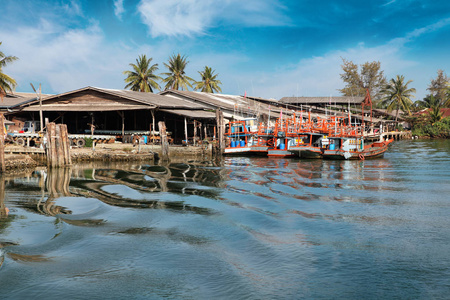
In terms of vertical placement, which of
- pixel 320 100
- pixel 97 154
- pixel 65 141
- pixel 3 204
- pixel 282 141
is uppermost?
pixel 320 100

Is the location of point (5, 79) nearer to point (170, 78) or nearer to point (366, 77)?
point (170, 78)

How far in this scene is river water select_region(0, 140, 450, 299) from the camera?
5938 mm

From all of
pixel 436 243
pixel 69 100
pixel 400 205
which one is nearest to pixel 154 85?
pixel 69 100

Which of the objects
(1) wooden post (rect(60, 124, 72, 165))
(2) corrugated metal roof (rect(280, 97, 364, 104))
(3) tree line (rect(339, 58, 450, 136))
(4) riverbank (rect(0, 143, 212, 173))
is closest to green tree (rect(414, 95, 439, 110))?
(3) tree line (rect(339, 58, 450, 136))

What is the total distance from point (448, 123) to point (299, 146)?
4997cm

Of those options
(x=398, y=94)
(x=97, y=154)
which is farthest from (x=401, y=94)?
(x=97, y=154)

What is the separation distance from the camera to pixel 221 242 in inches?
318

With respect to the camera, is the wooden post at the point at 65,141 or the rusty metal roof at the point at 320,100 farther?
the rusty metal roof at the point at 320,100

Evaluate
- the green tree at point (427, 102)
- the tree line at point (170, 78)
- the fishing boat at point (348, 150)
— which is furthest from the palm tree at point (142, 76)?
the green tree at point (427, 102)

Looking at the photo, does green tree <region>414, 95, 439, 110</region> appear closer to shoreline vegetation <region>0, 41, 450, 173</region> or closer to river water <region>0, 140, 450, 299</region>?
shoreline vegetation <region>0, 41, 450, 173</region>

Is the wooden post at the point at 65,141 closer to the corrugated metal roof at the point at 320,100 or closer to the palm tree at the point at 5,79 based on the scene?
the palm tree at the point at 5,79

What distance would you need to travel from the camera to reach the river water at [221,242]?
5.94 meters

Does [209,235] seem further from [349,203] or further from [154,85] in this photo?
[154,85]

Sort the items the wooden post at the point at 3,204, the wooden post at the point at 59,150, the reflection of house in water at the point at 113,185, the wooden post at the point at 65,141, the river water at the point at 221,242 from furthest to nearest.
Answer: the wooden post at the point at 65,141 < the wooden post at the point at 59,150 < the reflection of house in water at the point at 113,185 < the wooden post at the point at 3,204 < the river water at the point at 221,242
